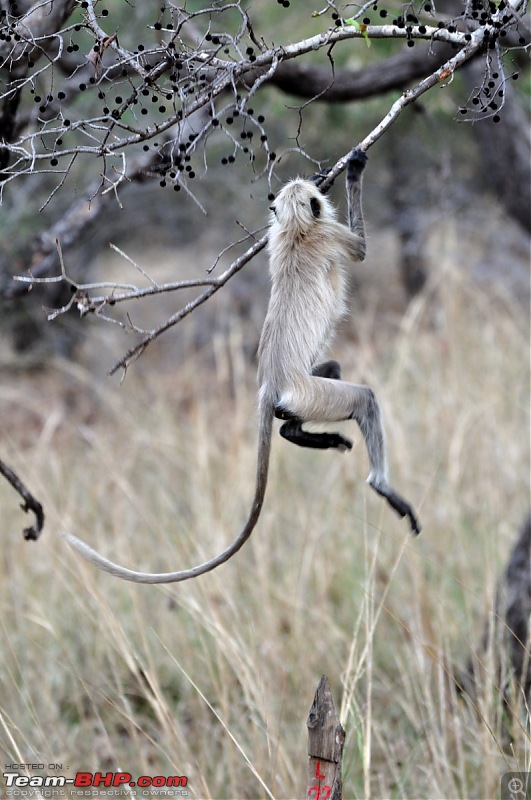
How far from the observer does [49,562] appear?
5.60 m

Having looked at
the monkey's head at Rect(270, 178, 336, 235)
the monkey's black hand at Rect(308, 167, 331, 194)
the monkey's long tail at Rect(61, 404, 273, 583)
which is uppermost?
the monkey's black hand at Rect(308, 167, 331, 194)

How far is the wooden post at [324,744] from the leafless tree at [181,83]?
3.08 feet

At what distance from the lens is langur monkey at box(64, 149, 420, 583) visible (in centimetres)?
220

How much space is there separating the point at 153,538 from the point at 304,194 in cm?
414

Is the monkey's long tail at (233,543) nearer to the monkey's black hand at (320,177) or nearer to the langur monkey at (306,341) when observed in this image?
the langur monkey at (306,341)

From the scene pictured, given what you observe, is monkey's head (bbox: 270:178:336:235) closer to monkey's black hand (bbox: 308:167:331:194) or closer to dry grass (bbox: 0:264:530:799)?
monkey's black hand (bbox: 308:167:331:194)

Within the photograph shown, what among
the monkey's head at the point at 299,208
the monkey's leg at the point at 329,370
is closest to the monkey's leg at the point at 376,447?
the monkey's leg at the point at 329,370

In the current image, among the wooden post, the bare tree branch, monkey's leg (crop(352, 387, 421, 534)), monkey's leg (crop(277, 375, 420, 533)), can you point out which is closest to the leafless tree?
monkey's leg (crop(277, 375, 420, 533))

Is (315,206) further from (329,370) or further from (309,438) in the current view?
(309,438)

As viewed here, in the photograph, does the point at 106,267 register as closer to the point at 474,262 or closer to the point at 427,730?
the point at 474,262

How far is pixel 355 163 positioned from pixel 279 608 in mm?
3111

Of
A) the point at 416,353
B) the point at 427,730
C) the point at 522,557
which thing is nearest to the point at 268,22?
the point at 416,353

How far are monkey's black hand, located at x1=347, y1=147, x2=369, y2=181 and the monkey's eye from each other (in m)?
0.10

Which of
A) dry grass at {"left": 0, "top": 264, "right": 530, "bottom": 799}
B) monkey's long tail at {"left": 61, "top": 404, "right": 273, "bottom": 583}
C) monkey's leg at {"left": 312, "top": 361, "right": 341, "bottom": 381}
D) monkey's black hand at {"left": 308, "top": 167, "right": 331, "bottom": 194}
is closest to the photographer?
monkey's long tail at {"left": 61, "top": 404, "right": 273, "bottom": 583}
